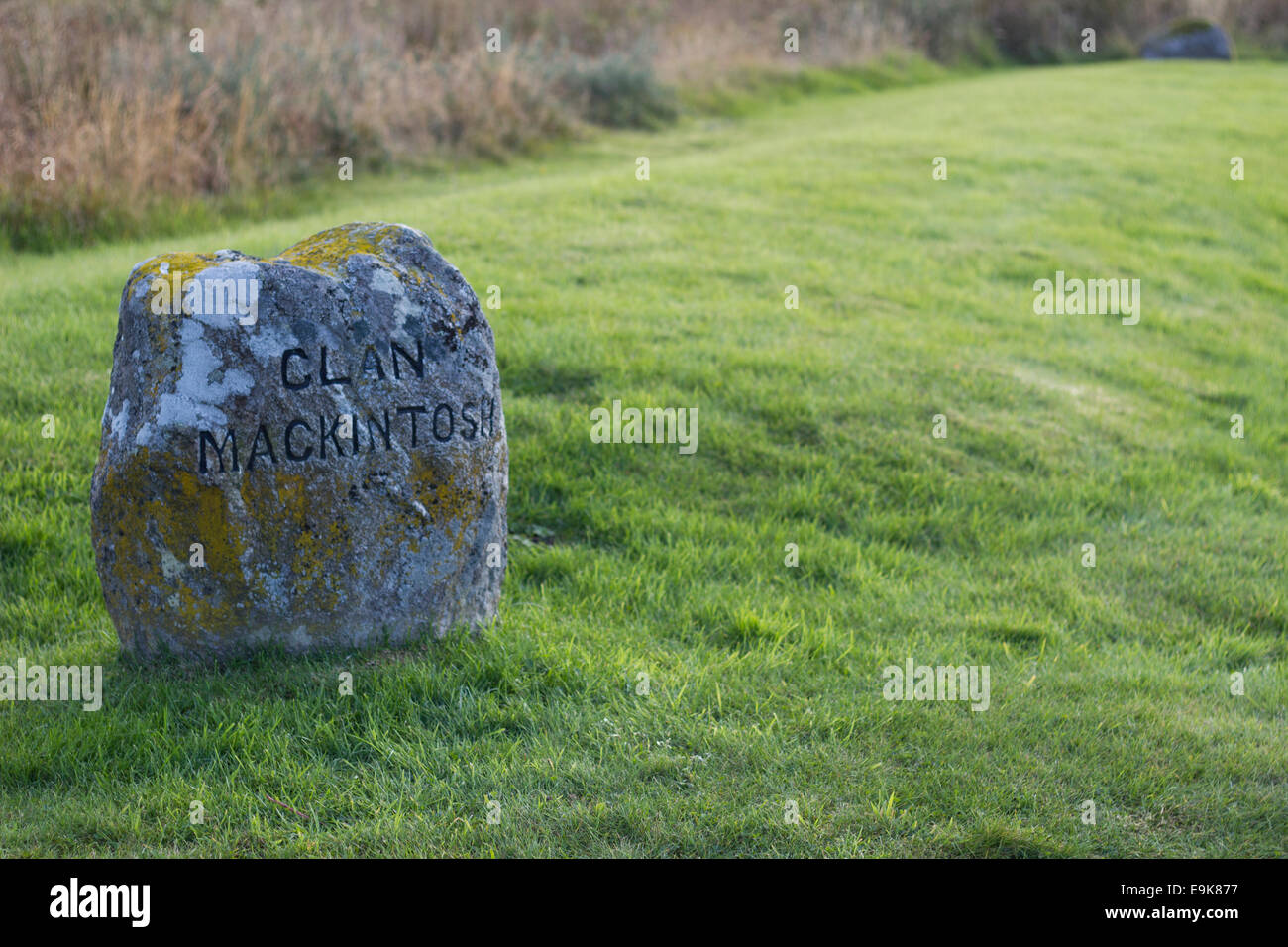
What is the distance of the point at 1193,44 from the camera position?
2741cm

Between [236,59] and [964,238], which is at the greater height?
[236,59]

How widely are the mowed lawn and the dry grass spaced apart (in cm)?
118

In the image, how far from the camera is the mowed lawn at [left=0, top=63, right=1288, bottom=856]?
3848 mm

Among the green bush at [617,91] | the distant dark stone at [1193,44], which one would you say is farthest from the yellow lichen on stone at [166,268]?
the distant dark stone at [1193,44]

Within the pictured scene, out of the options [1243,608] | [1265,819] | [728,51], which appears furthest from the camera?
[728,51]

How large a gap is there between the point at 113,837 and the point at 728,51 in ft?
65.9

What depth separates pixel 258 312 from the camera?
163 inches

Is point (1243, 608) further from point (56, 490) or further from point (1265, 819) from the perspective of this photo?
point (56, 490)

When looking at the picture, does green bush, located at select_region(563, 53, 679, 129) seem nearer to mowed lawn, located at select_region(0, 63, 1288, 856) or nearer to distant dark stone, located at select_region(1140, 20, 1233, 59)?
mowed lawn, located at select_region(0, 63, 1288, 856)

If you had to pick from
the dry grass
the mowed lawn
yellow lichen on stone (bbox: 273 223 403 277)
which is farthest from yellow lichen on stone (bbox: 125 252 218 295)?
the dry grass

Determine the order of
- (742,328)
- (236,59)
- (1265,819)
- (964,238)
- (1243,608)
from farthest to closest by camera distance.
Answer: (236,59) → (964,238) → (742,328) → (1243,608) → (1265,819)

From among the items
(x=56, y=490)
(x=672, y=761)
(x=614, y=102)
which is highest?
(x=614, y=102)
